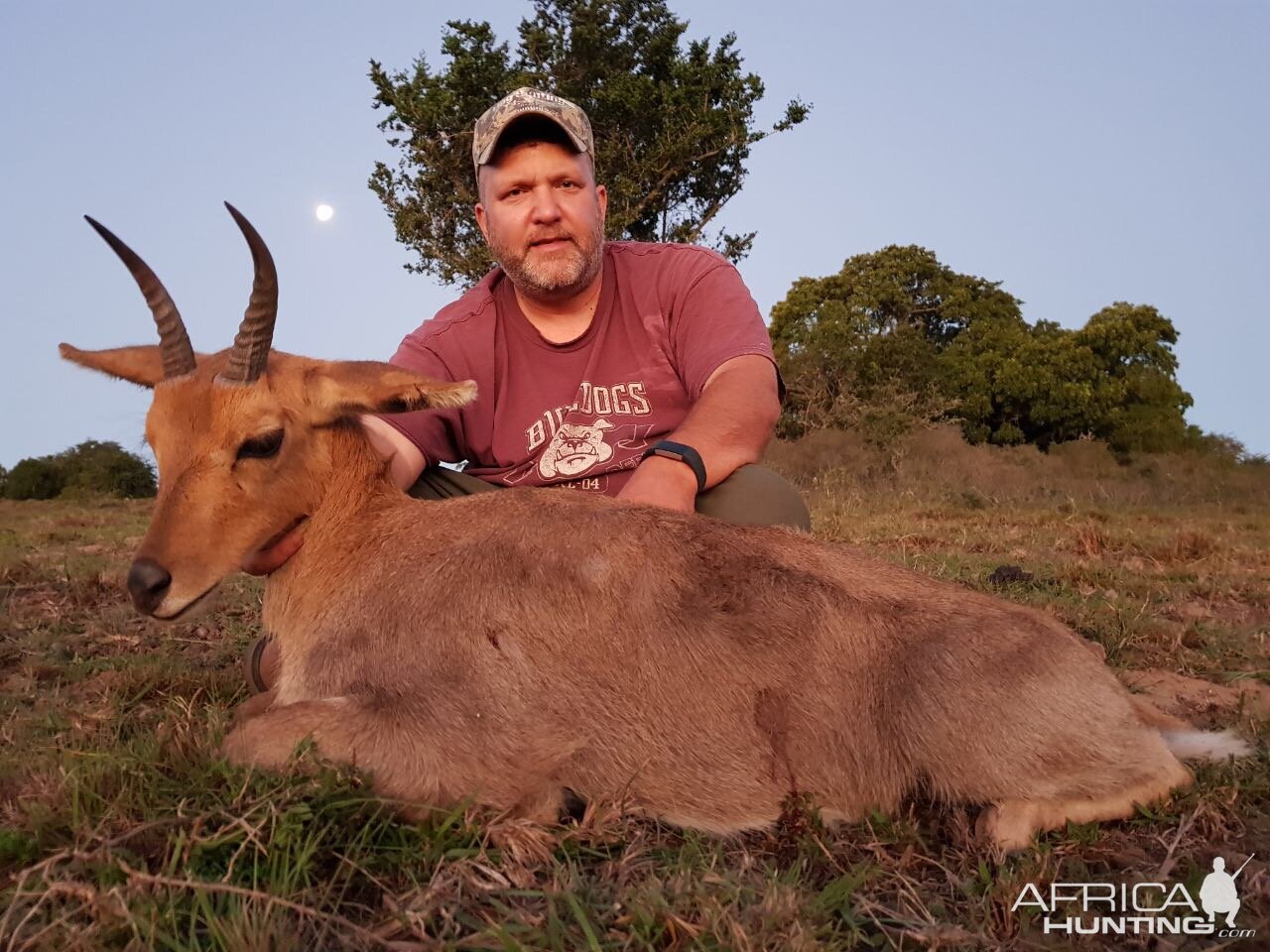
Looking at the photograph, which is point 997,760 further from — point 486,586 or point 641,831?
point 486,586

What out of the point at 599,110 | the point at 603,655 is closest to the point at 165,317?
the point at 603,655

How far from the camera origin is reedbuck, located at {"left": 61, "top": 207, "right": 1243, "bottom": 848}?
2.94 metres

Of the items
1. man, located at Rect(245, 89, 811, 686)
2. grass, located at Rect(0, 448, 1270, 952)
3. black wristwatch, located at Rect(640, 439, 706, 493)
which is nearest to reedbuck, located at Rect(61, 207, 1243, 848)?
grass, located at Rect(0, 448, 1270, 952)

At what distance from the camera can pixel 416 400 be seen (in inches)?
133

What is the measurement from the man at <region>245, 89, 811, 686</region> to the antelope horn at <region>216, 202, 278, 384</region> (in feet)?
4.31

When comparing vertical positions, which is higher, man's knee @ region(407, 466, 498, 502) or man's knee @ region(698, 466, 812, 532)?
man's knee @ region(407, 466, 498, 502)

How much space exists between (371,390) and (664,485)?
1318 mm

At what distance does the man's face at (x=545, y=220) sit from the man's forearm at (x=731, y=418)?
102 cm

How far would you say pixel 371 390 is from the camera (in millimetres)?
3332

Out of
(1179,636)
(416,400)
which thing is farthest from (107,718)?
(1179,636)

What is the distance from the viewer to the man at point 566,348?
4.77 m

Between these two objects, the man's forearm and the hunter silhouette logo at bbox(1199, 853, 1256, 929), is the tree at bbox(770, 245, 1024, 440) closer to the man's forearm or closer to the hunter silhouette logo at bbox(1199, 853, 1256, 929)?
the man's forearm

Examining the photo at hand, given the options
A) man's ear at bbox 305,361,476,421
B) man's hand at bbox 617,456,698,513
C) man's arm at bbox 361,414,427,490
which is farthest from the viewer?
man's arm at bbox 361,414,427,490

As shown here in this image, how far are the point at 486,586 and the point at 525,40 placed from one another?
834 inches
